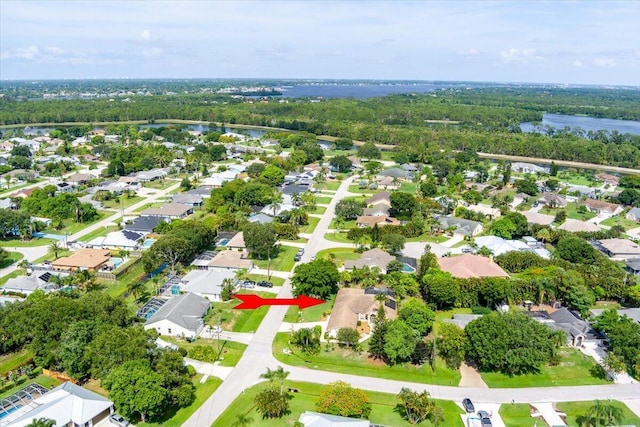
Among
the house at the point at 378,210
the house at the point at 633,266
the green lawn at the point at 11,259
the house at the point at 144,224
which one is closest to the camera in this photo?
the green lawn at the point at 11,259

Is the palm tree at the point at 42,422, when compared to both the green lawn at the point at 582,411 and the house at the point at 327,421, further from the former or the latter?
the green lawn at the point at 582,411

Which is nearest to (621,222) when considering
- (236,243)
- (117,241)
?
(236,243)

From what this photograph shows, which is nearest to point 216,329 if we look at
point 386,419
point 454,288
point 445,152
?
point 386,419

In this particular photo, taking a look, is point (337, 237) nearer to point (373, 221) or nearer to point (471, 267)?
point (373, 221)

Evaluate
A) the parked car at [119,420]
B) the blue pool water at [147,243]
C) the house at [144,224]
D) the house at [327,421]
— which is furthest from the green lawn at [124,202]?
the house at [327,421]

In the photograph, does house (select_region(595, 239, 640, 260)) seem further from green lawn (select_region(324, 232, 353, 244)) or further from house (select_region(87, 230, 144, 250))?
house (select_region(87, 230, 144, 250))

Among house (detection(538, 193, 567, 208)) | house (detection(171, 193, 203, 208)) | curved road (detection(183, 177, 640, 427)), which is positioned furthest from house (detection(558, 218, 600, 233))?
house (detection(171, 193, 203, 208))
